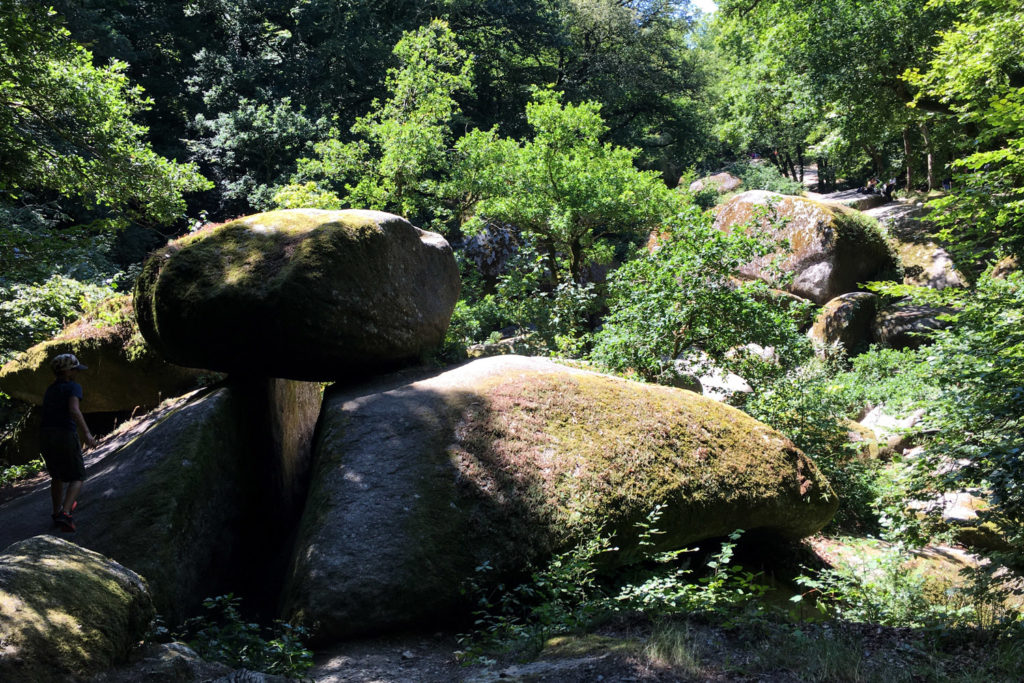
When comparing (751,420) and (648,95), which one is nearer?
(751,420)

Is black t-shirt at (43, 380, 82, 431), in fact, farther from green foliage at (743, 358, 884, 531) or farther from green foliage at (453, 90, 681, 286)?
green foliage at (453, 90, 681, 286)

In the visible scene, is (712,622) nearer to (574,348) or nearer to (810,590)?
(810,590)

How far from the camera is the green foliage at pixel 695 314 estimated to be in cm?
900

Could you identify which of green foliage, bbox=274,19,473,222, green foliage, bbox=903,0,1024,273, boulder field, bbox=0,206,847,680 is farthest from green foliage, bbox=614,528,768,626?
green foliage, bbox=274,19,473,222

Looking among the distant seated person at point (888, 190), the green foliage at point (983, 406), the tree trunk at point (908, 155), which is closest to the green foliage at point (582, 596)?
the green foliage at point (983, 406)

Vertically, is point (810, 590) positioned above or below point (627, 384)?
below

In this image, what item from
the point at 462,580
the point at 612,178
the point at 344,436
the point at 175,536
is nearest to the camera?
the point at 462,580

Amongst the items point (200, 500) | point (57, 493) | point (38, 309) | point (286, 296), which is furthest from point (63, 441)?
point (38, 309)

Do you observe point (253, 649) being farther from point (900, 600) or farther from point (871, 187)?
point (871, 187)

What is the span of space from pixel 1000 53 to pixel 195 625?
13.5m

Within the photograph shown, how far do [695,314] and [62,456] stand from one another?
297 inches

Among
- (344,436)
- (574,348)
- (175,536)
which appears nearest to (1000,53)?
(574,348)

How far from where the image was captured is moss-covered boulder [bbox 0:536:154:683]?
3.00m

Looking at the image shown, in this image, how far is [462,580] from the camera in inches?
203
